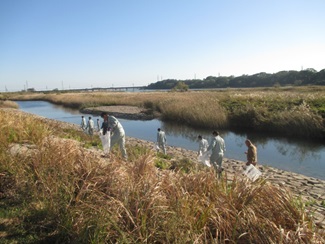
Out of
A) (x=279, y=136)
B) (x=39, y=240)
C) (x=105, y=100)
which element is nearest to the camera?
(x=39, y=240)

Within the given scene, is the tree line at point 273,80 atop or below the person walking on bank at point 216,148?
atop

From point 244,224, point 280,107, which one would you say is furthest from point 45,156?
point 280,107

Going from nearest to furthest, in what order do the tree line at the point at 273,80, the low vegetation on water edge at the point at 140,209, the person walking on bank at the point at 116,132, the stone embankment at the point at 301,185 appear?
the low vegetation on water edge at the point at 140,209, the stone embankment at the point at 301,185, the person walking on bank at the point at 116,132, the tree line at the point at 273,80

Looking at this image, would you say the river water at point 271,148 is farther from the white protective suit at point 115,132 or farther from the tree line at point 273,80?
the tree line at point 273,80

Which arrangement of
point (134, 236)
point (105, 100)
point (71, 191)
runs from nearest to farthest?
point (134, 236) < point (71, 191) < point (105, 100)

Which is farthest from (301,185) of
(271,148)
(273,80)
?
(273,80)

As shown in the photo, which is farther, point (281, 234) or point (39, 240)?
point (39, 240)

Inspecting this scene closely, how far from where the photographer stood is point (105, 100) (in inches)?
2005

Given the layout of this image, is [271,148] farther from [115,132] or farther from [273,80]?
[273,80]

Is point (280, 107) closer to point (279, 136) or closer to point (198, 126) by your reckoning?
point (279, 136)

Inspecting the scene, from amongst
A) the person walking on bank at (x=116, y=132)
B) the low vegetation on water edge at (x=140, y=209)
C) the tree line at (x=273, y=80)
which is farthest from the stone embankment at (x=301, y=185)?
the tree line at (x=273, y=80)

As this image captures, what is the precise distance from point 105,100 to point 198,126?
96.3 feet

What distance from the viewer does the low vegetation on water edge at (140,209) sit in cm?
323

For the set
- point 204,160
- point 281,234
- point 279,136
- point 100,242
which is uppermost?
point 281,234
